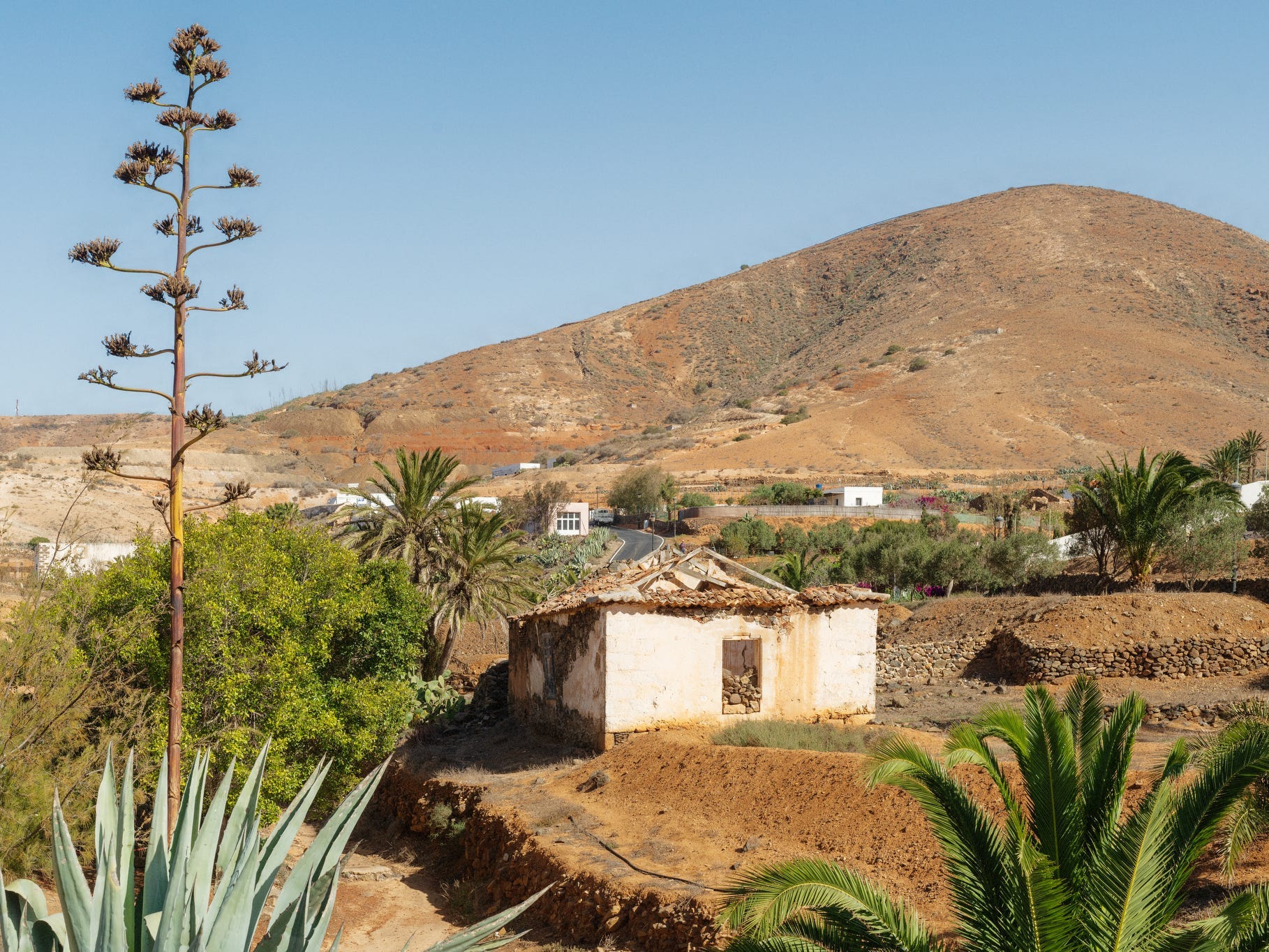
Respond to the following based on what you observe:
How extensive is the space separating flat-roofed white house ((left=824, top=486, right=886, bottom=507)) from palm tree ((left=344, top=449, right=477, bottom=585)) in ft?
123

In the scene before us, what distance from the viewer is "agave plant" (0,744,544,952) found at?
567 centimetres

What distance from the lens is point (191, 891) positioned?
5980 mm

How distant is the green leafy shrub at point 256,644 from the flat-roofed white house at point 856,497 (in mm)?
43713

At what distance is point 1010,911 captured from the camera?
7.22m

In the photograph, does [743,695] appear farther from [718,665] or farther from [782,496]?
[782,496]

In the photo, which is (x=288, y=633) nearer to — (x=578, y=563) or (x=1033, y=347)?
(x=578, y=563)

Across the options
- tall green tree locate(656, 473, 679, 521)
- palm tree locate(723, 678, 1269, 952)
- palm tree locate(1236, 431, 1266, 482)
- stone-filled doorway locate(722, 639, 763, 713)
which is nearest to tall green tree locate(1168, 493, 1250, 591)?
stone-filled doorway locate(722, 639, 763, 713)

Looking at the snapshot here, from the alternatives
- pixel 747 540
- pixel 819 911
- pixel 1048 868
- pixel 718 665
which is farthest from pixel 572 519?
pixel 1048 868

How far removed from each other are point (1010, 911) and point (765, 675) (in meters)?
12.7

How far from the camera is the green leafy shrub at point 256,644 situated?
1652 cm

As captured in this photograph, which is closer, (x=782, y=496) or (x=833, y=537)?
(x=833, y=537)

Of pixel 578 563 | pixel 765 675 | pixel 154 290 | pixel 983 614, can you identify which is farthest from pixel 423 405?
pixel 154 290

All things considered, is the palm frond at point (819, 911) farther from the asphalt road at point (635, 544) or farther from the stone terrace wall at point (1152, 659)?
the asphalt road at point (635, 544)

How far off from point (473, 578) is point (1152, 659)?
14937 millimetres
